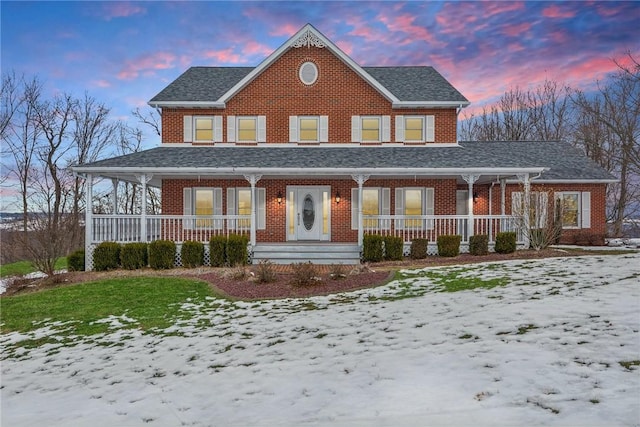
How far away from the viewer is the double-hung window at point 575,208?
63.2 feet

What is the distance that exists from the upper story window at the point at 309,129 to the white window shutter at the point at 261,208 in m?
2.84

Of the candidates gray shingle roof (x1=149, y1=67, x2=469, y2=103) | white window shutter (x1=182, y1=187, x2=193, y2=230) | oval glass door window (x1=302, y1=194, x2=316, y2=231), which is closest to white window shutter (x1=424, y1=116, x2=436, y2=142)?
gray shingle roof (x1=149, y1=67, x2=469, y2=103)

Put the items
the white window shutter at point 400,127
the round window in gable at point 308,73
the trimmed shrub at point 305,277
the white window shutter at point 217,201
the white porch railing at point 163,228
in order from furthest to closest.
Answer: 1. the white window shutter at point 400,127
2. the round window in gable at point 308,73
3. the white window shutter at point 217,201
4. the white porch railing at point 163,228
5. the trimmed shrub at point 305,277

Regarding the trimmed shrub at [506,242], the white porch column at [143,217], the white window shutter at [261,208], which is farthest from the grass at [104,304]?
the trimmed shrub at [506,242]

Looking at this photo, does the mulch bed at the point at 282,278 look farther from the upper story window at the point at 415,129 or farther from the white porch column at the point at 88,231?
the upper story window at the point at 415,129

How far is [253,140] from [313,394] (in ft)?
Answer: 48.2

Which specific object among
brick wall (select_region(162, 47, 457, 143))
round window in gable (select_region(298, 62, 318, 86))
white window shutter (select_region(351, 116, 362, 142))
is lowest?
white window shutter (select_region(351, 116, 362, 142))

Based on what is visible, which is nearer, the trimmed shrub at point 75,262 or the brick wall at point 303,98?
the trimmed shrub at point 75,262

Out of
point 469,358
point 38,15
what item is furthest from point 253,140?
point 469,358

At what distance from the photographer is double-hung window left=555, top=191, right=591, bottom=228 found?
1927 centimetres

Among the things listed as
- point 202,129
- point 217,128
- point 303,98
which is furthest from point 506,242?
point 202,129

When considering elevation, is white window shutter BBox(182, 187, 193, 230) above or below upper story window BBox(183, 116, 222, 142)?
below

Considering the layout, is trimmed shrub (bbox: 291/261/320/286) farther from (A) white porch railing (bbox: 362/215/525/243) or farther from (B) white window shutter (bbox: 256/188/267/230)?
(B) white window shutter (bbox: 256/188/267/230)

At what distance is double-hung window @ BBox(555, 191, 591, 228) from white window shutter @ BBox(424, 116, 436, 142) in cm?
714
